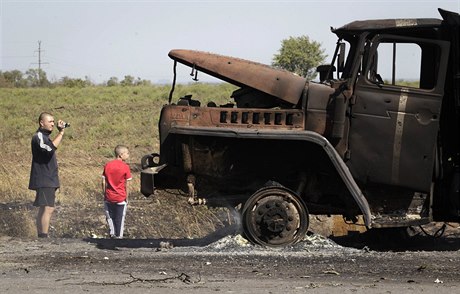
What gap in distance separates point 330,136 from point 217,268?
217cm

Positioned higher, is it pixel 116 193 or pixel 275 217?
pixel 275 217

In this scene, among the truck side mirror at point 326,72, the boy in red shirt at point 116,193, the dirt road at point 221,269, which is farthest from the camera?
the boy in red shirt at point 116,193

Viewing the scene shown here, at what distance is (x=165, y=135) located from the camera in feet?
29.3

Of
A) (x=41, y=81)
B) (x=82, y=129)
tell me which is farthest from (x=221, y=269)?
(x=41, y=81)

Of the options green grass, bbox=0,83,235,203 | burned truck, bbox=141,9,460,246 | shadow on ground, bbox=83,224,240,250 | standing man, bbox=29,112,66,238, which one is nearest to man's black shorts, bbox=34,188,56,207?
standing man, bbox=29,112,66,238

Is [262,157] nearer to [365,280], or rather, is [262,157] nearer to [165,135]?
[165,135]

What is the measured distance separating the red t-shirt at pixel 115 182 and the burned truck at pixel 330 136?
158cm

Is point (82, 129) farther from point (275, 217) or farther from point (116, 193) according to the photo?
point (275, 217)

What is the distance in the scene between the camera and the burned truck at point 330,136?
28.5 ft

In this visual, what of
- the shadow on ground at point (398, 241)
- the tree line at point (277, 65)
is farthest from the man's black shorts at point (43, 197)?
the tree line at point (277, 65)

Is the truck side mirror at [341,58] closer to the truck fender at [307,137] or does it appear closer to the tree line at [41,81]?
the truck fender at [307,137]

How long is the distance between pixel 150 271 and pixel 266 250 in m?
1.66

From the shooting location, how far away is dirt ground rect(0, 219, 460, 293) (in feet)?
22.6

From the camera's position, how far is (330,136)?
345 inches
